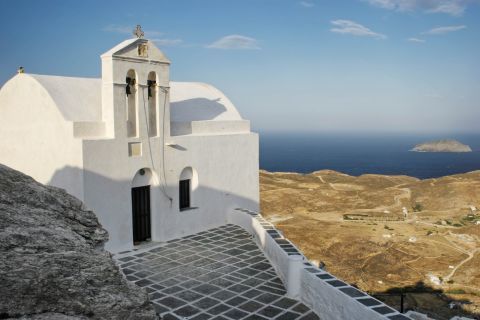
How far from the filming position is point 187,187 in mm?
12852

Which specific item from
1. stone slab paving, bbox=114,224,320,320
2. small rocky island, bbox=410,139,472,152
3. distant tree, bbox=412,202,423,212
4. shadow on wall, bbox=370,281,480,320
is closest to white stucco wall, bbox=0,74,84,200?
stone slab paving, bbox=114,224,320,320

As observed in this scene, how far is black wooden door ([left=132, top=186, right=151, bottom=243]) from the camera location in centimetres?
1144

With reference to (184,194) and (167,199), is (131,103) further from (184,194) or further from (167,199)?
(184,194)

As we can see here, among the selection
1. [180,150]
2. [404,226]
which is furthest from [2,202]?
[404,226]

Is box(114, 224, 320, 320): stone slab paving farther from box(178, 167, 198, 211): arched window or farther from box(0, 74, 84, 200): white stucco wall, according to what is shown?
box(0, 74, 84, 200): white stucco wall

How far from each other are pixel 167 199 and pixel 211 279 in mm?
3502

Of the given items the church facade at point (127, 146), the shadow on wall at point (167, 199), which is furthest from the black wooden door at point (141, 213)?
the shadow on wall at point (167, 199)

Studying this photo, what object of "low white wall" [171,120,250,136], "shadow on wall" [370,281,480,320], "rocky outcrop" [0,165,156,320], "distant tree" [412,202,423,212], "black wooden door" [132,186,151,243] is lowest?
"shadow on wall" [370,281,480,320]

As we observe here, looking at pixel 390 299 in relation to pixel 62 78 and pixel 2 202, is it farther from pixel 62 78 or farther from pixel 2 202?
pixel 2 202

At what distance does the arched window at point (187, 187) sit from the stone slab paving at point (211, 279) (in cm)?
108

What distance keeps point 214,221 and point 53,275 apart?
33.3ft

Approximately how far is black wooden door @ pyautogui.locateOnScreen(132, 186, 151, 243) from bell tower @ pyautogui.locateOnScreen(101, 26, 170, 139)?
1520mm

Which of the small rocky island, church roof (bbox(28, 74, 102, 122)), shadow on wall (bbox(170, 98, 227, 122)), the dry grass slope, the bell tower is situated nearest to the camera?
the bell tower

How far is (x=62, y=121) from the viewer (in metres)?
10.4
